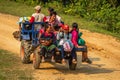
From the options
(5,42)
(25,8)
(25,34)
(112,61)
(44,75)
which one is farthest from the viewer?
(25,8)

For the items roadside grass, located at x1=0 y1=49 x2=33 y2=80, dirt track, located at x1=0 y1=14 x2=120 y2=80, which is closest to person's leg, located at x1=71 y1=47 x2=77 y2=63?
dirt track, located at x1=0 y1=14 x2=120 y2=80

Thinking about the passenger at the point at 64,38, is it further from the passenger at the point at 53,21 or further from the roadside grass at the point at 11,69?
the passenger at the point at 53,21

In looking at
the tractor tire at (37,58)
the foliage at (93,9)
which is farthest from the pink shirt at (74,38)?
the foliage at (93,9)

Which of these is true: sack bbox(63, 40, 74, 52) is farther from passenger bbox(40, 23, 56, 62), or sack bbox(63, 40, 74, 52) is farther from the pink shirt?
the pink shirt

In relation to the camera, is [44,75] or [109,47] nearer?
[44,75]

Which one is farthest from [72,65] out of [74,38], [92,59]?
[92,59]

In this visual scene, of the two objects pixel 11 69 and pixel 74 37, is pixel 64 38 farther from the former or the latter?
pixel 11 69

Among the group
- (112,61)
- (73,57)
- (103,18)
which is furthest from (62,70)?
(103,18)

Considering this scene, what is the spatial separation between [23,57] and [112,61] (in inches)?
150

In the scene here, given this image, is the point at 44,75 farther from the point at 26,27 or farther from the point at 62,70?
the point at 26,27

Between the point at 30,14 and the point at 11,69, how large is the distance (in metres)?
12.5

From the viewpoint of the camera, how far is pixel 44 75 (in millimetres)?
12492

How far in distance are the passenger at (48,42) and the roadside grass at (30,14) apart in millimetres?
8370

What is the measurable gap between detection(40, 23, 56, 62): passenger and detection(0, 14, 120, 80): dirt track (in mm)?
710
